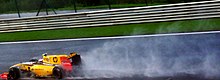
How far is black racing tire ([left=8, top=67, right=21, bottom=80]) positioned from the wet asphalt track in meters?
1.47

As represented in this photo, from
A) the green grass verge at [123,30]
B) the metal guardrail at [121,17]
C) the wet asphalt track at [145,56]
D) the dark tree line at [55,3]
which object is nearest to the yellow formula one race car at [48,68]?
the wet asphalt track at [145,56]

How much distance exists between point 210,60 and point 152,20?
23.6 ft

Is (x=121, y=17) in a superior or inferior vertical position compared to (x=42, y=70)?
inferior

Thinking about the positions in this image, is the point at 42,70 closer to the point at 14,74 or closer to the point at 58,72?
the point at 58,72

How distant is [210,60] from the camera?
840 centimetres

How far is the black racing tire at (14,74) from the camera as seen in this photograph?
937 cm

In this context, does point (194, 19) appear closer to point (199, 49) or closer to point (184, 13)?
point (184, 13)

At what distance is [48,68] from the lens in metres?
8.87

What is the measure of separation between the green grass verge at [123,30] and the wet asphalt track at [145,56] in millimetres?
1426

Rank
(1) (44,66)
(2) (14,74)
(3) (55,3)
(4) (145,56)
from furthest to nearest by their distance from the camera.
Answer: (3) (55,3) < (4) (145,56) < (2) (14,74) < (1) (44,66)

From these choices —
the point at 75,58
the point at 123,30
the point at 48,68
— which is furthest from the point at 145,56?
the point at 123,30

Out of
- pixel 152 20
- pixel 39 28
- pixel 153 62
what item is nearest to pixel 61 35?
pixel 39 28

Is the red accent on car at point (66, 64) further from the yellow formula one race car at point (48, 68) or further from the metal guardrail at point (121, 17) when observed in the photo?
the metal guardrail at point (121, 17)

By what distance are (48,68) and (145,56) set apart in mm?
2539
